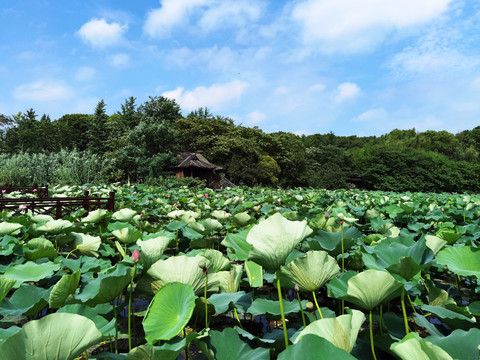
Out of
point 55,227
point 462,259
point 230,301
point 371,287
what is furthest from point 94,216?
point 462,259

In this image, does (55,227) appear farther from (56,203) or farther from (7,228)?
(56,203)

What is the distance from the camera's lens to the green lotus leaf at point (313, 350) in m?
0.57

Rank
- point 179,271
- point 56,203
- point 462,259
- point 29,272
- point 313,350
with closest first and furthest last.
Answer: point 313,350 → point 179,271 → point 462,259 → point 29,272 → point 56,203

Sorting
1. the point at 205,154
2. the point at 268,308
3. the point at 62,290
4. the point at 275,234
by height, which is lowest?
the point at 268,308

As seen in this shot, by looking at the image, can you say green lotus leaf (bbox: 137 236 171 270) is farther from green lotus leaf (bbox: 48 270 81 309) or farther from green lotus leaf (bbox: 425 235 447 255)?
green lotus leaf (bbox: 425 235 447 255)

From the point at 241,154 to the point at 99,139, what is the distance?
15.0 m

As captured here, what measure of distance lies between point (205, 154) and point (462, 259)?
2344 cm

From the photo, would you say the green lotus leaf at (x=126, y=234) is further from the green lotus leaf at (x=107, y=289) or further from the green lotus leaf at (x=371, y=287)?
the green lotus leaf at (x=371, y=287)

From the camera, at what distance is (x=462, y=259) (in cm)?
117

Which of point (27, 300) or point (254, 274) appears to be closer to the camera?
point (27, 300)

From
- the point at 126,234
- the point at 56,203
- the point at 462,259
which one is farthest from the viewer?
the point at 56,203

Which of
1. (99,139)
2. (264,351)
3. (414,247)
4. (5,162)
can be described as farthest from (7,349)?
→ (99,139)

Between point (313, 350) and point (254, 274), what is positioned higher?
point (313, 350)

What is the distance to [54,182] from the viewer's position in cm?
1408
